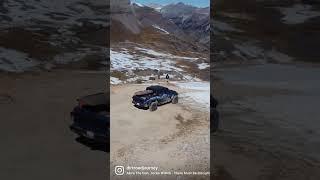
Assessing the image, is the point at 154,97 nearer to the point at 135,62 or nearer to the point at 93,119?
the point at 135,62

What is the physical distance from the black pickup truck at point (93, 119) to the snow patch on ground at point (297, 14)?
253cm

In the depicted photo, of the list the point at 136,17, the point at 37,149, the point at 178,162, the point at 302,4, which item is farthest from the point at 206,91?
the point at 37,149

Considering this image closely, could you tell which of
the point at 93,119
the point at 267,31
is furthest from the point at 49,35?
the point at 267,31

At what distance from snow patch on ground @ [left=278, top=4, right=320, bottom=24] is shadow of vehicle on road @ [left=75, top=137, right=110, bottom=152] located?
109 inches

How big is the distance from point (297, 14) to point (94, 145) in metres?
3.05

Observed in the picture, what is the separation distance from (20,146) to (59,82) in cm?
Answer: 93

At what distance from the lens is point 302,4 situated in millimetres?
6145

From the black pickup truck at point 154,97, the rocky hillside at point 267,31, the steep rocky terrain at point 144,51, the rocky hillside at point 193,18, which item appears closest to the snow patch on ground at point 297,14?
the rocky hillside at point 267,31

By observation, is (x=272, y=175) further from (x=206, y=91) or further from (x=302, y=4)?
(x=302, y=4)

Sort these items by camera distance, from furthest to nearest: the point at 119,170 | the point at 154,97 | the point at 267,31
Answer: the point at 267,31, the point at 154,97, the point at 119,170

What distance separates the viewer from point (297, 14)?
241 inches

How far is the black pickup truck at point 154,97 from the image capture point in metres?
5.64

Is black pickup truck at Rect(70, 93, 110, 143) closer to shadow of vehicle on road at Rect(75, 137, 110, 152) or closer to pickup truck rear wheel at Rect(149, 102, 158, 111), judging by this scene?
shadow of vehicle on road at Rect(75, 137, 110, 152)

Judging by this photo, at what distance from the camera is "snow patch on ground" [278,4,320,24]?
610 centimetres
